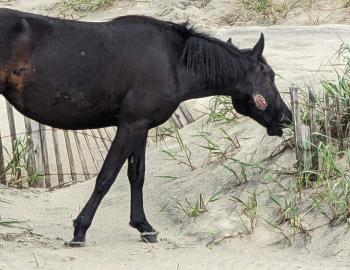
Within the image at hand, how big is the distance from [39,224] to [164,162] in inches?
66.4

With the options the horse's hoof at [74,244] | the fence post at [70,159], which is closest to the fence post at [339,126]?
the horse's hoof at [74,244]

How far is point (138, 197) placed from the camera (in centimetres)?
684

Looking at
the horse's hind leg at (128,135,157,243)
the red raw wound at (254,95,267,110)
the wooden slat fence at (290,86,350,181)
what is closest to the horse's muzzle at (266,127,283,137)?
the wooden slat fence at (290,86,350,181)

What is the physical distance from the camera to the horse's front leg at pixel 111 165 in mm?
6406

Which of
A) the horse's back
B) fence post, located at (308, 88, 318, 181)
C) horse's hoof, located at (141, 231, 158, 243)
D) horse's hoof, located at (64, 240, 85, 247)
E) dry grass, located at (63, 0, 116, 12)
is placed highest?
dry grass, located at (63, 0, 116, 12)

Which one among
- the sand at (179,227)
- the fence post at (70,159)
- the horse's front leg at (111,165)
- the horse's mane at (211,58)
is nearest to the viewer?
the sand at (179,227)

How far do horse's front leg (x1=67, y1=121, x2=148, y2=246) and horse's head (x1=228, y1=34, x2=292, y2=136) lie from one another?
90 cm

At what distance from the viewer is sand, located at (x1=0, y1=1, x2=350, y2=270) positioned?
6.18 meters

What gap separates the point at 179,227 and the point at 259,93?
1.21 meters

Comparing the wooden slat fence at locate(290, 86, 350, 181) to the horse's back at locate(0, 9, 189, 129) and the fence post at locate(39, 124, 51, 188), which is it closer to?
the horse's back at locate(0, 9, 189, 129)

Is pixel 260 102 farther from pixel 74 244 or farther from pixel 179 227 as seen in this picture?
pixel 74 244

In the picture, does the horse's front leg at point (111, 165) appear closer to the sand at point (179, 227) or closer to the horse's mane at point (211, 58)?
the sand at point (179, 227)

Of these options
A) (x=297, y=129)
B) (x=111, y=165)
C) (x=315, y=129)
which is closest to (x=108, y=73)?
(x=111, y=165)

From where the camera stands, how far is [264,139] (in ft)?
26.1
